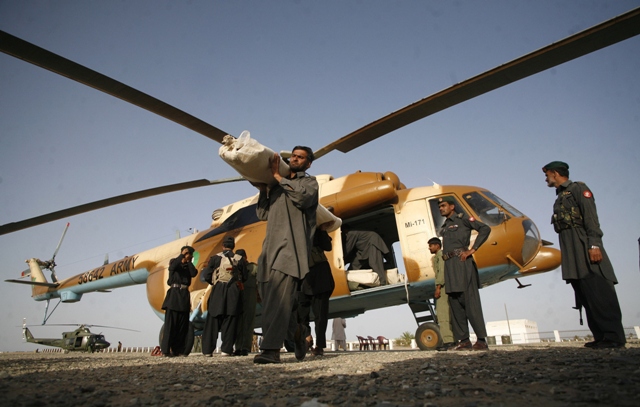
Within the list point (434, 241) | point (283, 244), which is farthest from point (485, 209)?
point (283, 244)

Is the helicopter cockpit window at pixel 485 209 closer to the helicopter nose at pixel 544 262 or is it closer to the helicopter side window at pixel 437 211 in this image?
the helicopter side window at pixel 437 211

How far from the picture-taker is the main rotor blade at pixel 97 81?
3736mm

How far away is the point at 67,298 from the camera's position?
1527 cm

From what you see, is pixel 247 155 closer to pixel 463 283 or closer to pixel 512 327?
pixel 463 283

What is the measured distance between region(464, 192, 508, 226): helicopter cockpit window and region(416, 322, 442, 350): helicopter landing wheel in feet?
6.92

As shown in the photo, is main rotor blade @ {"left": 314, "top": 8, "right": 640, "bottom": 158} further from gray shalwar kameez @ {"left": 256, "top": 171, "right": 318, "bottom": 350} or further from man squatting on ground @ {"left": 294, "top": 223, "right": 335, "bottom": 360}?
gray shalwar kameez @ {"left": 256, "top": 171, "right": 318, "bottom": 350}

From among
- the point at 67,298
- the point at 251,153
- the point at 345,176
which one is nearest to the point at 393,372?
the point at 251,153

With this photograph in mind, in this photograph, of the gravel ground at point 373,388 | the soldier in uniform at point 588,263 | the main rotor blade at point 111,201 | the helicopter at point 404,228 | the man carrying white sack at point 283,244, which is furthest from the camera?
the main rotor blade at point 111,201

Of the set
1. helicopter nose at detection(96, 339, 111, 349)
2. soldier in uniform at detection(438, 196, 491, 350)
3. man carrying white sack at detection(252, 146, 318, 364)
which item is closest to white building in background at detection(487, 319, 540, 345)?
soldier in uniform at detection(438, 196, 491, 350)

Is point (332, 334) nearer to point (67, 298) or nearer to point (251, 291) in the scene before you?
point (251, 291)

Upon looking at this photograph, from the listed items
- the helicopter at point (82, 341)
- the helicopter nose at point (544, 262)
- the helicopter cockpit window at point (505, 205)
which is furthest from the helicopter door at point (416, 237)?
the helicopter at point (82, 341)

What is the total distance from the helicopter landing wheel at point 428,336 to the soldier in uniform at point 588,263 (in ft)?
10.0

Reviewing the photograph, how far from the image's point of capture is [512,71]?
13.9ft

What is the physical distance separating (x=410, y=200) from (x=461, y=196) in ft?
3.11
